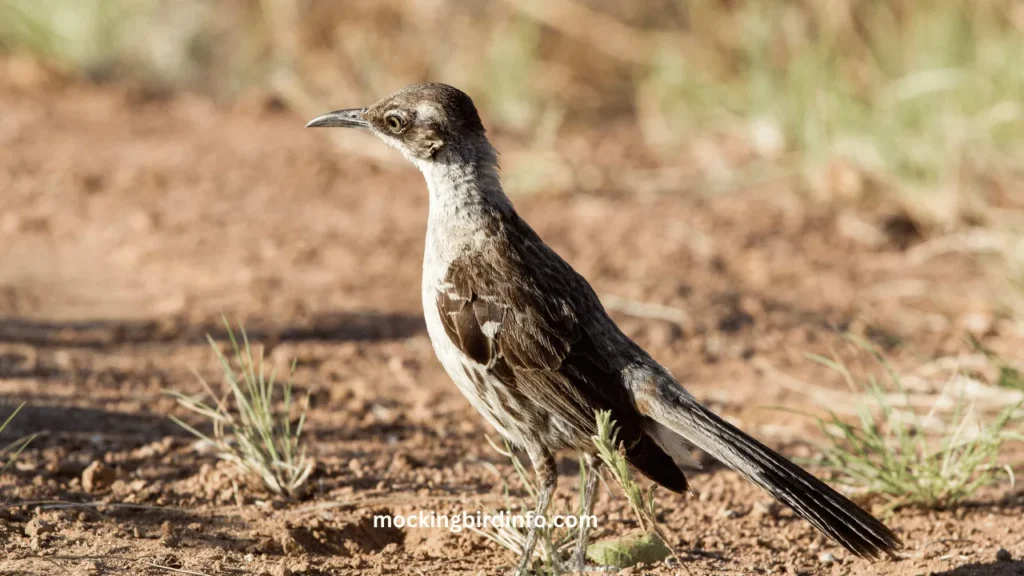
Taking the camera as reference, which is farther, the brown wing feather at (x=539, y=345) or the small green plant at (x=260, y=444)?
the small green plant at (x=260, y=444)

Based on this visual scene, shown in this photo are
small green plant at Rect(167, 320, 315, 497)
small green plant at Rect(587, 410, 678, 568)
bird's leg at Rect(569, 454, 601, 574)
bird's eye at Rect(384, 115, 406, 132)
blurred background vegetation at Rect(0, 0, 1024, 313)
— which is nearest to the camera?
small green plant at Rect(587, 410, 678, 568)

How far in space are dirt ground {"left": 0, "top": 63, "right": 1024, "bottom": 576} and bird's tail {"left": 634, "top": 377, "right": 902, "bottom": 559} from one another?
0.42 m

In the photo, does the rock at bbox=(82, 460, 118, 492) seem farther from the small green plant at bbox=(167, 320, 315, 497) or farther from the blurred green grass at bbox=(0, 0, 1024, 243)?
the blurred green grass at bbox=(0, 0, 1024, 243)

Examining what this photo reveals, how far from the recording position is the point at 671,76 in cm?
1091

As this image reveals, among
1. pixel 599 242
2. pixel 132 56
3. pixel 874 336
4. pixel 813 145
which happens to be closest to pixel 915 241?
pixel 813 145

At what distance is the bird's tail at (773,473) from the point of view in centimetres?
403

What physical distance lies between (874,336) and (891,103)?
2.59 m

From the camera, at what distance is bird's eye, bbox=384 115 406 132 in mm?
4902

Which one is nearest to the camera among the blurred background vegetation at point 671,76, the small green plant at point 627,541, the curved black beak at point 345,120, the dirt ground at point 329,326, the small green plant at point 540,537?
the small green plant at point 627,541

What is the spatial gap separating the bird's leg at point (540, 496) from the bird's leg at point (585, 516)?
0.44 ft

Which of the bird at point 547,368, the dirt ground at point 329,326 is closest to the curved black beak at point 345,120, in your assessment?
the bird at point 547,368

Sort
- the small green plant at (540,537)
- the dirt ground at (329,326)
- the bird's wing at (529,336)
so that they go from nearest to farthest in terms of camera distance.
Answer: the small green plant at (540,537), the bird's wing at (529,336), the dirt ground at (329,326)

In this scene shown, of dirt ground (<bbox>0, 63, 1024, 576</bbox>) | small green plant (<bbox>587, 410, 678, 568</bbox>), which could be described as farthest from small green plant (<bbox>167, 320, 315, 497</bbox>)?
small green plant (<bbox>587, 410, 678, 568</bbox>)

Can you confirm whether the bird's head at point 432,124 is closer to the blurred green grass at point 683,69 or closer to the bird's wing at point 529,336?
the bird's wing at point 529,336
